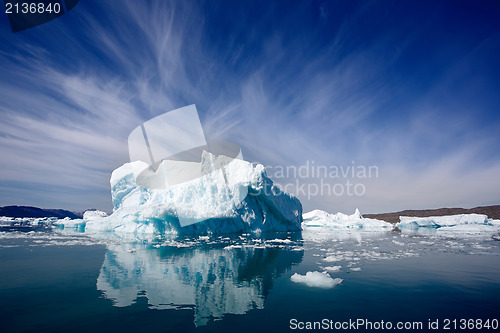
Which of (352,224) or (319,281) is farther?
(352,224)

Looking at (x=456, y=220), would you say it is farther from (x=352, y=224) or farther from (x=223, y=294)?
(x=223, y=294)

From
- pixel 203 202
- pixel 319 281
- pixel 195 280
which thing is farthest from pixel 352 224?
pixel 195 280

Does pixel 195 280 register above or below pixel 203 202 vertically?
below

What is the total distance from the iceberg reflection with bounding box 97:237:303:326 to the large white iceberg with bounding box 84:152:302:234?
12.3m

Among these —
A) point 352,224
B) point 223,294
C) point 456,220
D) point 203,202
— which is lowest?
point 352,224

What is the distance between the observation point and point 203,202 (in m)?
25.2

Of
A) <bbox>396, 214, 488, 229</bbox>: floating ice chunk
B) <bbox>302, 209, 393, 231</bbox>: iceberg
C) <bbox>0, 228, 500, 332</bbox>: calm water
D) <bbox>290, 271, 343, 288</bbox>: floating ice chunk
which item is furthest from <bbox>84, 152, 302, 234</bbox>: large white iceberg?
<bbox>396, 214, 488, 229</bbox>: floating ice chunk

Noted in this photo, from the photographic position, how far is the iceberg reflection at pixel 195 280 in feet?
17.8

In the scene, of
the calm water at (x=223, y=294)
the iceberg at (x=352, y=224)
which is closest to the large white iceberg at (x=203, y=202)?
the calm water at (x=223, y=294)

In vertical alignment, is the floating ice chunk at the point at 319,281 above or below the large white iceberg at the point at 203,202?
below

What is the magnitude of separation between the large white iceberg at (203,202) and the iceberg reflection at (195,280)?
12276 mm

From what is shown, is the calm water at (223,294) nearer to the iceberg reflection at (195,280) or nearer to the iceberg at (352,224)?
the iceberg reflection at (195,280)

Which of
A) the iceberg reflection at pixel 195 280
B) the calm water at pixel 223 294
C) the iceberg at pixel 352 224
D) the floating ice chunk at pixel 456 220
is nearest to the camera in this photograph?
the calm water at pixel 223 294

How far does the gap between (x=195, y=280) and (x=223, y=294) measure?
5.24ft
